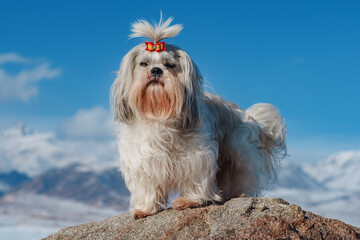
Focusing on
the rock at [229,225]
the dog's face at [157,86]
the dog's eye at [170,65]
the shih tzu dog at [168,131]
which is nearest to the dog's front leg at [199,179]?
the shih tzu dog at [168,131]

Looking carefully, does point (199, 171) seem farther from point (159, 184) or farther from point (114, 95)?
point (114, 95)

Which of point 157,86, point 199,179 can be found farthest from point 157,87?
point 199,179

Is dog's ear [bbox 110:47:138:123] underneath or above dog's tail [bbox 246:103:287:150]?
underneath

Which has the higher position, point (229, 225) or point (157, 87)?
point (157, 87)

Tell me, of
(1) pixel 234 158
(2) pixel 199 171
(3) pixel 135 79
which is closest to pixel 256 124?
(1) pixel 234 158

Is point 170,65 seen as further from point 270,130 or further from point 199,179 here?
point 270,130

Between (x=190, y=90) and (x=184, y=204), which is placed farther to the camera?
(x=184, y=204)

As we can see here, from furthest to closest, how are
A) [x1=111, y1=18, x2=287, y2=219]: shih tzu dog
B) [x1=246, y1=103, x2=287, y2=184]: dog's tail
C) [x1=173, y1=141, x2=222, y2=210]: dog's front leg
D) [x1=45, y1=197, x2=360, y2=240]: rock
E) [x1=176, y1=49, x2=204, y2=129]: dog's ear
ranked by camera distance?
[x1=246, y1=103, x2=287, y2=184]: dog's tail → [x1=173, y1=141, x2=222, y2=210]: dog's front leg → [x1=176, y1=49, x2=204, y2=129]: dog's ear → [x1=111, y1=18, x2=287, y2=219]: shih tzu dog → [x1=45, y1=197, x2=360, y2=240]: rock

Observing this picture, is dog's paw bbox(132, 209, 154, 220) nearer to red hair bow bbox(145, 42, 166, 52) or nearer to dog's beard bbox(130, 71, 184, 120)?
dog's beard bbox(130, 71, 184, 120)

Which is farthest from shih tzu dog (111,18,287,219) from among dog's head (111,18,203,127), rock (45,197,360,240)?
rock (45,197,360,240)
